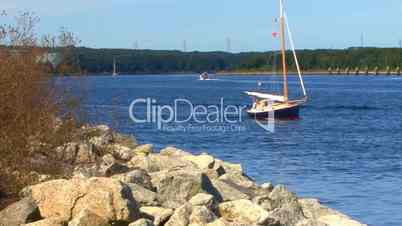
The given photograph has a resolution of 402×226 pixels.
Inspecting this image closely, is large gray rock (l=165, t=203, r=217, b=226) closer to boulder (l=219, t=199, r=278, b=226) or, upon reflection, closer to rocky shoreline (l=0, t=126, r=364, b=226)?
rocky shoreline (l=0, t=126, r=364, b=226)

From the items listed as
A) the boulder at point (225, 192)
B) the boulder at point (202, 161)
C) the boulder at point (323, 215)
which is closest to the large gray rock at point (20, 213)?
the boulder at point (225, 192)

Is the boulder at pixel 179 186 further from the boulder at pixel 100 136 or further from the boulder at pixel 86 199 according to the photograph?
the boulder at pixel 100 136

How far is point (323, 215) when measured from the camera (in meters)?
13.8

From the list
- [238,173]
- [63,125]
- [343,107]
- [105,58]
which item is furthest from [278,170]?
[105,58]

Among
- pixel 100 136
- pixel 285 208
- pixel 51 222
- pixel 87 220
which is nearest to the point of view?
pixel 87 220

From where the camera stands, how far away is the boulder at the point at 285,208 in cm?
1133

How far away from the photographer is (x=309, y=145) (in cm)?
3494

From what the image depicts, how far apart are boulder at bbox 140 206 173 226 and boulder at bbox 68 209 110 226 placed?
0.72 meters

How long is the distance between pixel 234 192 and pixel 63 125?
2.52 m

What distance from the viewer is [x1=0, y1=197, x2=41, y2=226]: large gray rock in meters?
9.82

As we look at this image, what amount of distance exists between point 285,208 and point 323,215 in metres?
2.11

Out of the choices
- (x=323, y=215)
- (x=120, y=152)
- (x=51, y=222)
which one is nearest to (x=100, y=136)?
(x=120, y=152)

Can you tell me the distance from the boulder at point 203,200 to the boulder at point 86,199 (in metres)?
1.23

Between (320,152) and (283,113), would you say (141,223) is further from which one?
(283,113)
